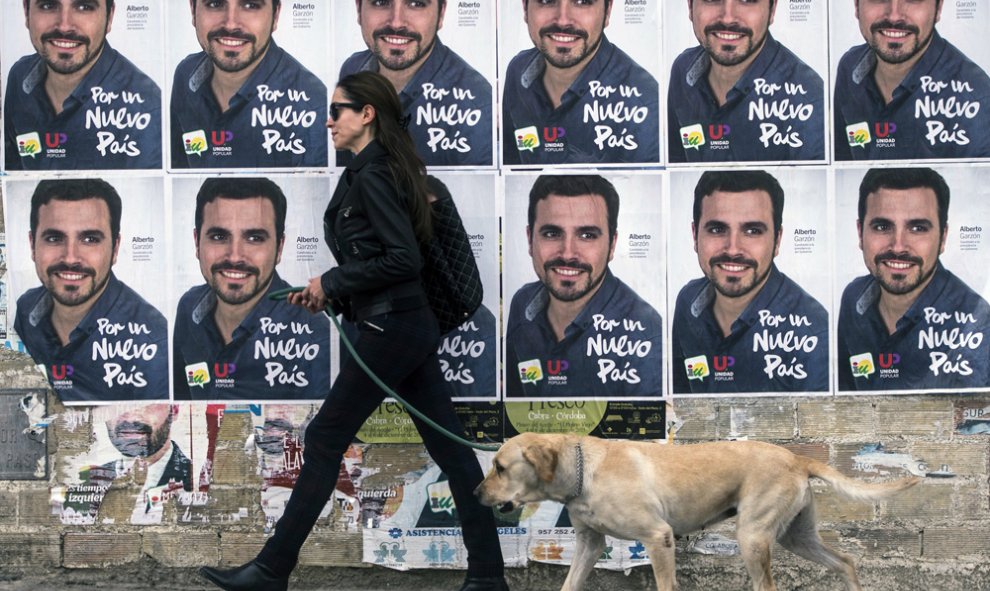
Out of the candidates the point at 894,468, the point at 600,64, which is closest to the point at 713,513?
the point at 894,468

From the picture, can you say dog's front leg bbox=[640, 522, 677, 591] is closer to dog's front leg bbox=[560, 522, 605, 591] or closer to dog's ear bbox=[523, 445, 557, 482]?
dog's front leg bbox=[560, 522, 605, 591]

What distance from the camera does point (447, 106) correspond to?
19.1 feet

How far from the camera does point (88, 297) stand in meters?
5.93

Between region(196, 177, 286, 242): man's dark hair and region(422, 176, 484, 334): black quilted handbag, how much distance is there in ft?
2.93

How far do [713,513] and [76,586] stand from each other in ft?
10.4

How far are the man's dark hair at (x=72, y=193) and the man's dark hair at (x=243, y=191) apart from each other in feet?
1.43

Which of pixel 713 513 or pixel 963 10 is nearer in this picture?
pixel 713 513

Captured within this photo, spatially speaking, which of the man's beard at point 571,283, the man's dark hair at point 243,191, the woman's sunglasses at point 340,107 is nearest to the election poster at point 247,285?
the man's dark hair at point 243,191

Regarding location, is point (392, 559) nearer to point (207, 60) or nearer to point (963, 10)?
point (207, 60)

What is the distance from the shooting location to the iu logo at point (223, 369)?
5.91m

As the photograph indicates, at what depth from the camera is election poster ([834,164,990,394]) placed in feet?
19.2

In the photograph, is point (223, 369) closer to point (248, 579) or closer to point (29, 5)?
point (248, 579)

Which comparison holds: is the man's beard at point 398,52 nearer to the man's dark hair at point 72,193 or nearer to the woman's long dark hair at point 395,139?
the woman's long dark hair at point 395,139

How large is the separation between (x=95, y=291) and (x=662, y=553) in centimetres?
307
